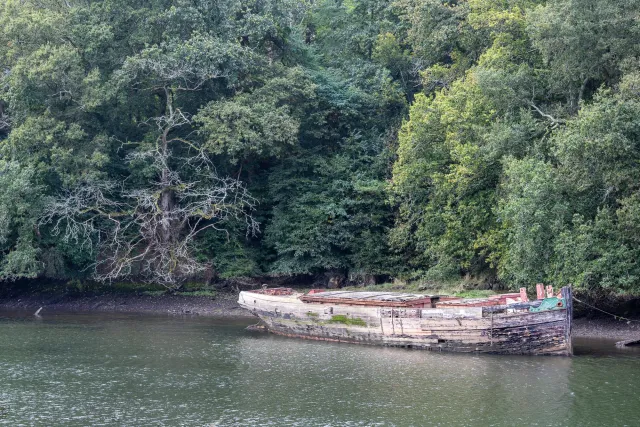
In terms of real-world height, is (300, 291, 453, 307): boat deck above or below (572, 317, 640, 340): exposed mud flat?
above

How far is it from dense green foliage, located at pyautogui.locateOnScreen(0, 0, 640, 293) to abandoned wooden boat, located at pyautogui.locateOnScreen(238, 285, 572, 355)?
357 centimetres

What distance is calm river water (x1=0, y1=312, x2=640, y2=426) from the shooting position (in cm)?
1795

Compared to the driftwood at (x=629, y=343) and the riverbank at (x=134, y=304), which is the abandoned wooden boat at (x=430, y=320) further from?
the riverbank at (x=134, y=304)

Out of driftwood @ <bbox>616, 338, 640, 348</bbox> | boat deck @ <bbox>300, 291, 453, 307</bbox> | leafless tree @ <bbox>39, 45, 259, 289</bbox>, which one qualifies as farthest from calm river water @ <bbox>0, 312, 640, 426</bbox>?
leafless tree @ <bbox>39, 45, 259, 289</bbox>

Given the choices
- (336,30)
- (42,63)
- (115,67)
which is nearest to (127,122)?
(115,67)

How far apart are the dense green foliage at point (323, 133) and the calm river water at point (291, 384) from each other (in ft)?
23.1

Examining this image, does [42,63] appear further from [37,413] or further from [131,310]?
[37,413]

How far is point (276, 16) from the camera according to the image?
40250mm

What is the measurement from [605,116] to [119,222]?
72.4ft

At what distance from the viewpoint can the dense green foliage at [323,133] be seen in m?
28.8

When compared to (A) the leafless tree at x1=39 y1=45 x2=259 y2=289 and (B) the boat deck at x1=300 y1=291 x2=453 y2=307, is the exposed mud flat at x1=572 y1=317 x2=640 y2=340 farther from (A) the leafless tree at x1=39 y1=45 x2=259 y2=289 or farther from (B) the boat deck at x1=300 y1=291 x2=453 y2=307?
(A) the leafless tree at x1=39 y1=45 x2=259 y2=289

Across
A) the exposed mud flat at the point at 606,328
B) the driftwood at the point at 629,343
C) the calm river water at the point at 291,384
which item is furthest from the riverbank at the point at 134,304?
the driftwood at the point at 629,343

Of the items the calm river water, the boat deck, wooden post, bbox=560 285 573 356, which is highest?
the boat deck

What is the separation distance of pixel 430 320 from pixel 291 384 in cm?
654
